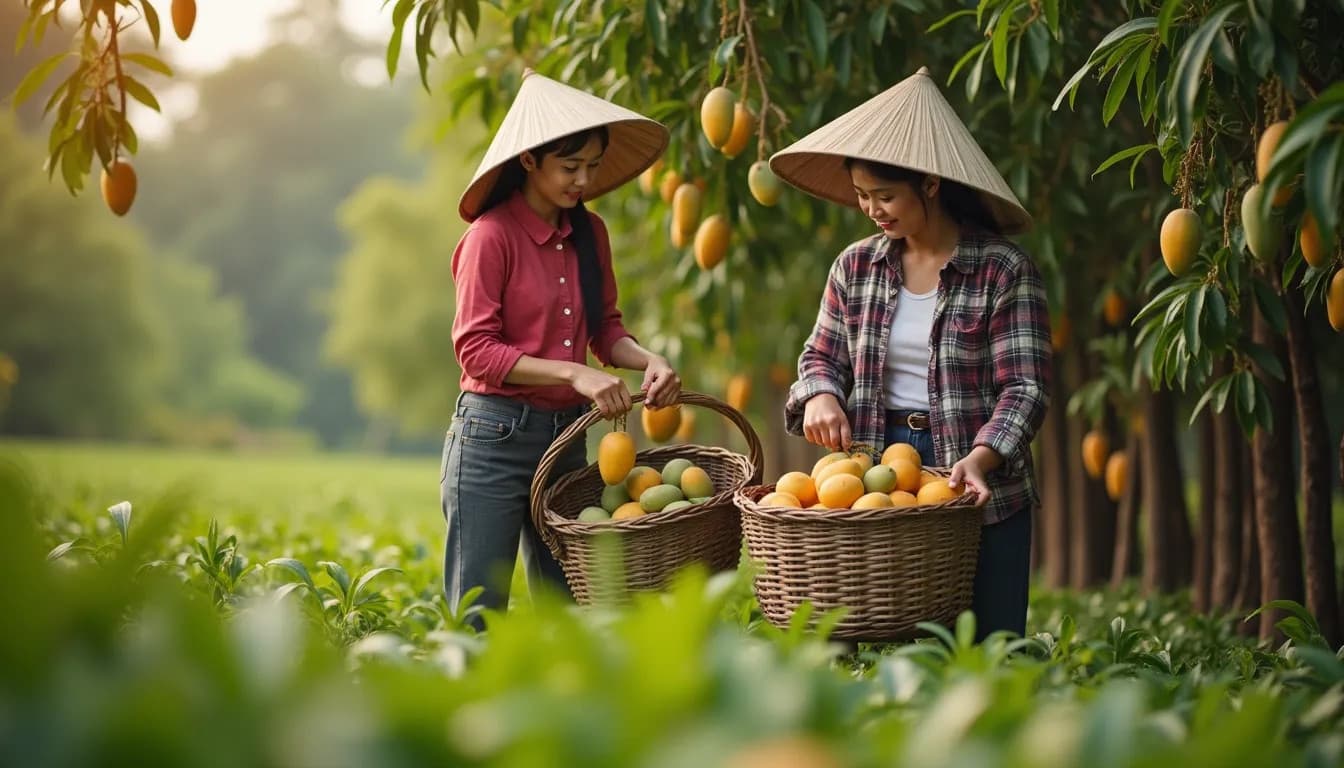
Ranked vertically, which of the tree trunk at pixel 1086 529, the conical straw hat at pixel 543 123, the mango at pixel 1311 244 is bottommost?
the tree trunk at pixel 1086 529

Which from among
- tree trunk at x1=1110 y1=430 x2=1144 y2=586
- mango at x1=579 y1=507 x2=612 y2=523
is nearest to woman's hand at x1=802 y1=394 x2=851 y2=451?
mango at x1=579 y1=507 x2=612 y2=523

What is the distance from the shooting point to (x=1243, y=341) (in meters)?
3.18

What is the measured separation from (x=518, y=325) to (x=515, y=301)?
0.05 metres

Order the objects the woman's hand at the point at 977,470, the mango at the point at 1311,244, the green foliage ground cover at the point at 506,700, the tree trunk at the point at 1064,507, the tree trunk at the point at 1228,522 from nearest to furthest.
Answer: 1. the green foliage ground cover at the point at 506,700
2. the mango at the point at 1311,244
3. the woman's hand at the point at 977,470
4. the tree trunk at the point at 1228,522
5. the tree trunk at the point at 1064,507

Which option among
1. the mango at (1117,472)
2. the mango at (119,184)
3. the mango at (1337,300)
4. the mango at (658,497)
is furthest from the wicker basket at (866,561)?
the mango at (1117,472)

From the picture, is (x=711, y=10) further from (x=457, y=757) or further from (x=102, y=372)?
(x=102, y=372)

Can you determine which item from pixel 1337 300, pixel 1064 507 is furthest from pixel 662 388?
pixel 1064 507

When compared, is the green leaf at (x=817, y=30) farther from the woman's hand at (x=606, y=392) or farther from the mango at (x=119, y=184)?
the mango at (x=119, y=184)

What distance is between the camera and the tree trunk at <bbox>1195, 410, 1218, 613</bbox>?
485 cm

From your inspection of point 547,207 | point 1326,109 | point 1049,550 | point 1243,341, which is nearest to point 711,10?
point 547,207

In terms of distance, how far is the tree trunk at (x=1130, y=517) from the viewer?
5.65 metres

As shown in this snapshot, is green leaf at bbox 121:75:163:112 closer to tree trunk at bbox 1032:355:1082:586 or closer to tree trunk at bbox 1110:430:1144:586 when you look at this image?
tree trunk at bbox 1110:430:1144:586

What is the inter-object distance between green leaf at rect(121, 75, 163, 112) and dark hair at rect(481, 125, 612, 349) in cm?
92

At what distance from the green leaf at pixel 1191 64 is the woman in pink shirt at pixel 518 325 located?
3.71 feet
